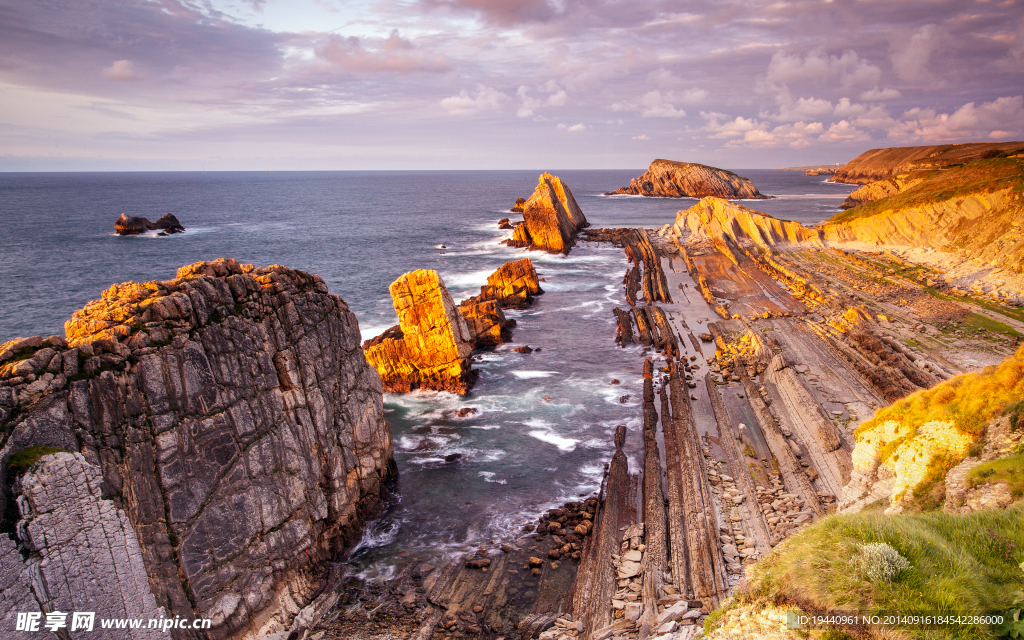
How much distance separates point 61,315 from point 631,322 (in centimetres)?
5216

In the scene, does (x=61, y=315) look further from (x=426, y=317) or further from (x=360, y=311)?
(x=426, y=317)

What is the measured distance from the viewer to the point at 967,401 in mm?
14078

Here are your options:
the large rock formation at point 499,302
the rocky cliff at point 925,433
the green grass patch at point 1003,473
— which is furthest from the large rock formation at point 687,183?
the green grass patch at point 1003,473

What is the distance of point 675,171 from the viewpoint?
596ft

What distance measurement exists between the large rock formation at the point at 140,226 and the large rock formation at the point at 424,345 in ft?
270

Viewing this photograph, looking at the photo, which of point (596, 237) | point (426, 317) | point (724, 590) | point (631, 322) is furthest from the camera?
point (596, 237)

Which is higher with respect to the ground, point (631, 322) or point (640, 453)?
point (631, 322)

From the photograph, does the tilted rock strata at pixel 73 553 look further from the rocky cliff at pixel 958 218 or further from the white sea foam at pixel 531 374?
the rocky cliff at pixel 958 218

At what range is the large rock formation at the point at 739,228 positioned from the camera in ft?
240

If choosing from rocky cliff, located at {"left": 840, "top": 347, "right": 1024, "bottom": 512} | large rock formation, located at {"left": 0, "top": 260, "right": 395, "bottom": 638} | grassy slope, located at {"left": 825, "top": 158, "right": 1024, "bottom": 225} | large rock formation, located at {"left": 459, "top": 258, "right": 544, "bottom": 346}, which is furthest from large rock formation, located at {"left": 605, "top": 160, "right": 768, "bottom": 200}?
large rock formation, located at {"left": 0, "top": 260, "right": 395, "bottom": 638}

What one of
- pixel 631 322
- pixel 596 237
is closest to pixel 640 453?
pixel 631 322

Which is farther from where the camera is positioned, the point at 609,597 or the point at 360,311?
the point at 360,311

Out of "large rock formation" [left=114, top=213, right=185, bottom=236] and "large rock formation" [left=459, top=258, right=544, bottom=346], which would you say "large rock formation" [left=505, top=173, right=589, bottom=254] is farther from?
"large rock formation" [left=114, top=213, right=185, bottom=236]

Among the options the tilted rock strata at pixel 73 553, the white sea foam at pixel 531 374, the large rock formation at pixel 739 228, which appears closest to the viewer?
the tilted rock strata at pixel 73 553
